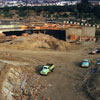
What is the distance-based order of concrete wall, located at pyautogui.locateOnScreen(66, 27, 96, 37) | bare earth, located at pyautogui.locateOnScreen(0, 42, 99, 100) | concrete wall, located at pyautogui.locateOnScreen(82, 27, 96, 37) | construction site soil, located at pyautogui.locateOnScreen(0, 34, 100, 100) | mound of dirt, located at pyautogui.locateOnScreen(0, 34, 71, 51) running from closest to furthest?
construction site soil, located at pyautogui.locateOnScreen(0, 34, 100, 100), bare earth, located at pyautogui.locateOnScreen(0, 42, 99, 100), mound of dirt, located at pyautogui.locateOnScreen(0, 34, 71, 51), concrete wall, located at pyautogui.locateOnScreen(82, 27, 96, 37), concrete wall, located at pyautogui.locateOnScreen(66, 27, 96, 37)

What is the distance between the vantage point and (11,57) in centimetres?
3741

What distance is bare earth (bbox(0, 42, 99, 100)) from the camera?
86.4 feet

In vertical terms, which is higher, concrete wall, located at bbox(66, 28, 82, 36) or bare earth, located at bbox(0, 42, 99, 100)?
concrete wall, located at bbox(66, 28, 82, 36)

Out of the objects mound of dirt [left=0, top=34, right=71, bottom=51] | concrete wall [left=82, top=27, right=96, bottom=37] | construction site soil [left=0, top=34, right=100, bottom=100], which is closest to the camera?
construction site soil [left=0, top=34, right=100, bottom=100]

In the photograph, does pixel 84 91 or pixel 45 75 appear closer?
pixel 84 91

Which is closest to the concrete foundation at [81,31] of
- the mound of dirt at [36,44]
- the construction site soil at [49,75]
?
the construction site soil at [49,75]

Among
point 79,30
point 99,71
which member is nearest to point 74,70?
point 99,71

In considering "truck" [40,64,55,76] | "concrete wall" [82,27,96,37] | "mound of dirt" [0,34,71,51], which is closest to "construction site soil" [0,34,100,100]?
"mound of dirt" [0,34,71,51]

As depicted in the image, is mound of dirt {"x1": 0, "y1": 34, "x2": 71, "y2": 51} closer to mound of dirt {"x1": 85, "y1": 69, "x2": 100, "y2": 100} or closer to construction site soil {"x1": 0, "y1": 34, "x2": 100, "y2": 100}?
construction site soil {"x1": 0, "y1": 34, "x2": 100, "y2": 100}

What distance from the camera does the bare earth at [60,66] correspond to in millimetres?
26328

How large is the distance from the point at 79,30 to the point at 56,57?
14.8 metres

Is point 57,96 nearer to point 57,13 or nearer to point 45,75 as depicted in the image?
point 45,75

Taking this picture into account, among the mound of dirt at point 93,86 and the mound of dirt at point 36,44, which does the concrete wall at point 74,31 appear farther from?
the mound of dirt at point 93,86

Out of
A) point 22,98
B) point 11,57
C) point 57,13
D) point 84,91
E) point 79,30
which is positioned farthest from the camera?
point 57,13
